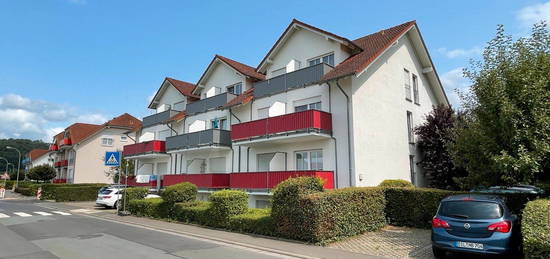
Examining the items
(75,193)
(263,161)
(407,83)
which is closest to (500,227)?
(263,161)

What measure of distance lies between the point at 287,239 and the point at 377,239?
2.86 m

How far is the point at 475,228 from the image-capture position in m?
8.24

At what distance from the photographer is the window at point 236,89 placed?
24141mm

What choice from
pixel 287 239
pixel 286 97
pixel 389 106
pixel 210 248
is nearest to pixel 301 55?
pixel 286 97

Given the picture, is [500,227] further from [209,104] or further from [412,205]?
[209,104]

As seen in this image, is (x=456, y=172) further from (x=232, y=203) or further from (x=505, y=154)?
(x=232, y=203)

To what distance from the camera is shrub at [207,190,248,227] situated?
13.8 meters

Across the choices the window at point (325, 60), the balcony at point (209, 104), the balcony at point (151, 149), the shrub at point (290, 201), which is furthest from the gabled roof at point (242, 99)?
the shrub at point (290, 201)

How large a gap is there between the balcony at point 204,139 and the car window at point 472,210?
1507cm

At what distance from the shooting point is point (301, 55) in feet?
67.4

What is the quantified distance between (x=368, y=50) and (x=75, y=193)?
95.3ft

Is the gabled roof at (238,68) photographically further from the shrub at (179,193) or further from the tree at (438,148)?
the tree at (438,148)

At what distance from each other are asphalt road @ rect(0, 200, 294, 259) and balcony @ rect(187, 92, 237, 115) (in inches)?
429

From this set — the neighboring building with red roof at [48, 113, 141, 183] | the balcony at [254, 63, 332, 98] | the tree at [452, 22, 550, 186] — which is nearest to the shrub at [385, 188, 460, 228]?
the tree at [452, 22, 550, 186]
